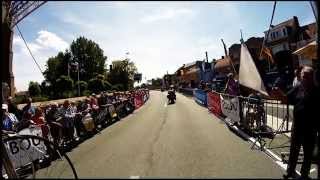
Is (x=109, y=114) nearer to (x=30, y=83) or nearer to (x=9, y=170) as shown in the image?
(x=9, y=170)

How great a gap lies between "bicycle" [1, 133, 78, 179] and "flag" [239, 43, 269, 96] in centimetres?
389

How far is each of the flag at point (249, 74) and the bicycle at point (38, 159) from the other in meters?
3.89

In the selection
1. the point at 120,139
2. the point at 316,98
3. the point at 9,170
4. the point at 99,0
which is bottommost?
Answer: the point at 120,139

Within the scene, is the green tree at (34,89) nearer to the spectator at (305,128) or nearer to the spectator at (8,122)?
the spectator at (8,122)

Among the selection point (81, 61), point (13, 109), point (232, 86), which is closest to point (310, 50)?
point (232, 86)

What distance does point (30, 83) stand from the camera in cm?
9269

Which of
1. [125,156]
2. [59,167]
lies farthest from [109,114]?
[59,167]

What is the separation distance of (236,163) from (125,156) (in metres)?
3.19

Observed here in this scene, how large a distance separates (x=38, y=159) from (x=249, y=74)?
183 inches

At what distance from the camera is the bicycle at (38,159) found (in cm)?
563

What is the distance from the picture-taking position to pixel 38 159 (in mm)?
6961

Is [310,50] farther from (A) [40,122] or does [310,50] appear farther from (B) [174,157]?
(A) [40,122]

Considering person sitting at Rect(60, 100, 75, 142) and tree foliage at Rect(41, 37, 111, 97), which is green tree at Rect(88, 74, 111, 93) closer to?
tree foliage at Rect(41, 37, 111, 97)

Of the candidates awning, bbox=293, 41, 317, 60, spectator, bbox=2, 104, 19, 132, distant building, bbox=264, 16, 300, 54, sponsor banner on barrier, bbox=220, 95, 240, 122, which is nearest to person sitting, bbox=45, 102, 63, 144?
spectator, bbox=2, 104, 19, 132
